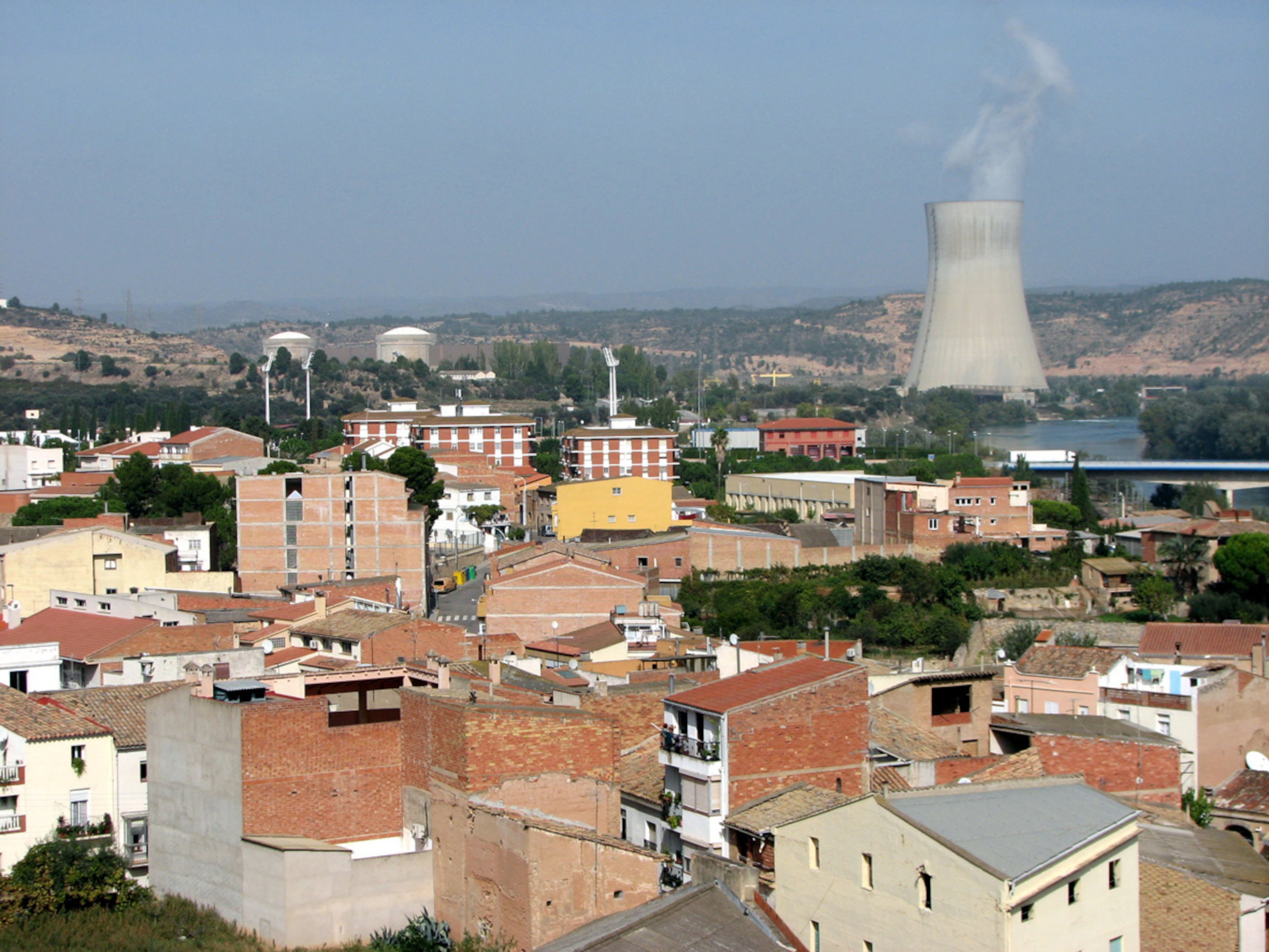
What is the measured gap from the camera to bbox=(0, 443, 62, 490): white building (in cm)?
3853

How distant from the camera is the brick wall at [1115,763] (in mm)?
10758

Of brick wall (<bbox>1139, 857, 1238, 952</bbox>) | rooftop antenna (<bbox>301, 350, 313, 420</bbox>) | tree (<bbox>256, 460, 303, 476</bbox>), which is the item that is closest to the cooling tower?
rooftop antenna (<bbox>301, 350, 313, 420</bbox>)

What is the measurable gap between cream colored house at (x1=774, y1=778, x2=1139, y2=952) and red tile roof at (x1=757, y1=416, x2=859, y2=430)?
44.1m

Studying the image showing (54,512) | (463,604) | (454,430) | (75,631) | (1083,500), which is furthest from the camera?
(454,430)

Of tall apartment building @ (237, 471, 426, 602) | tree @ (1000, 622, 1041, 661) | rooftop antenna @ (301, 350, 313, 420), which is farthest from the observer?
rooftop antenna @ (301, 350, 313, 420)

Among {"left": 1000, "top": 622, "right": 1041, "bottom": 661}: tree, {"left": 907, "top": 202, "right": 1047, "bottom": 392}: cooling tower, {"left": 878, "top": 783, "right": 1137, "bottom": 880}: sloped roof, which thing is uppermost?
{"left": 907, "top": 202, "right": 1047, "bottom": 392}: cooling tower

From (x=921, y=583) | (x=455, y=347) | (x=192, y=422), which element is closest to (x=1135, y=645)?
(x=921, y=583)

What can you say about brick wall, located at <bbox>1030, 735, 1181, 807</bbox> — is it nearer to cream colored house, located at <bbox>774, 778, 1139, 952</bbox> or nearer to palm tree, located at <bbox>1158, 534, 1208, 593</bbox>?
cream colored house, located at <bbox>774, 778, 1139, 952</bbox>

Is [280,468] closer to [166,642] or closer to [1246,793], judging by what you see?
[166,642]

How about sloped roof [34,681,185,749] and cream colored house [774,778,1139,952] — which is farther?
sloped roof [34,681,185,749]

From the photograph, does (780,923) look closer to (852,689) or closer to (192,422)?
(852,689)

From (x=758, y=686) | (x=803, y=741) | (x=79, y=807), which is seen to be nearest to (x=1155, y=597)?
(x=758, y=686)

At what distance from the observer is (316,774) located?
384 inches

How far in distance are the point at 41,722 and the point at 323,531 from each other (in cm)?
1299
